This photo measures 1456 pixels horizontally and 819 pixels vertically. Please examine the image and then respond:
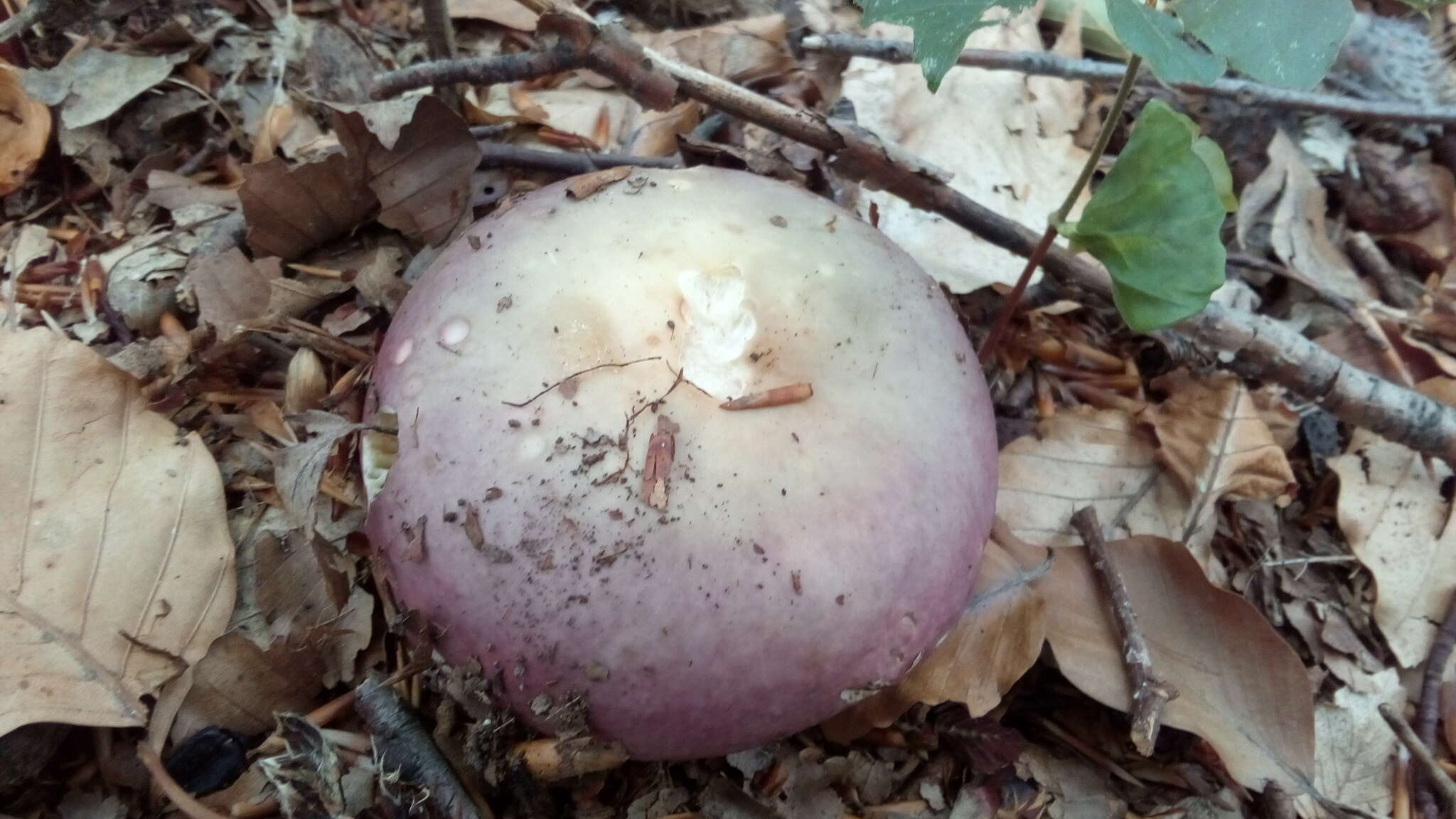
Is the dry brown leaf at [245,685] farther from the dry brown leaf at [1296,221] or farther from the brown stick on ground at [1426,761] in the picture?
the dry brown leaf at [1296,221]

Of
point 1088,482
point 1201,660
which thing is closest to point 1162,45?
point 1088,482

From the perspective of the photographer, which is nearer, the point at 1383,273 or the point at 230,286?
the point at 230,286

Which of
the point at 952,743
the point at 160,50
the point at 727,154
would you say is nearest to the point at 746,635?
the point at 952,743

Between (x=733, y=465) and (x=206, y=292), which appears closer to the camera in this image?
(x=733, y=465)

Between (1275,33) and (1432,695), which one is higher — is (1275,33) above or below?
above

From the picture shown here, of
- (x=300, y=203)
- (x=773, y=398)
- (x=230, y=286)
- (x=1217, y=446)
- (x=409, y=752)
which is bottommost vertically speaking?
(x=409, y=752)

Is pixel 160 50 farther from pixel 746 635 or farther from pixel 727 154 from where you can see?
pixel 746 635

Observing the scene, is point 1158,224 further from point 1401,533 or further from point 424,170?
point 424,170
